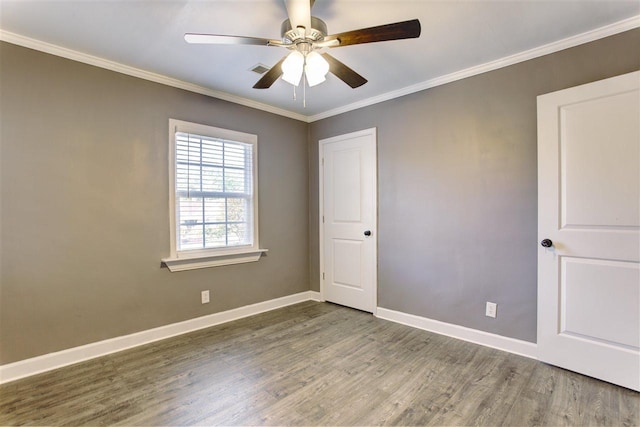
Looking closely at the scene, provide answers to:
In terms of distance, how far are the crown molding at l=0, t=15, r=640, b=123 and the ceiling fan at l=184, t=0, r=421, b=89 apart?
4.35 ft

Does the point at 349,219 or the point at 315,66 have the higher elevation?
the point at 315,66

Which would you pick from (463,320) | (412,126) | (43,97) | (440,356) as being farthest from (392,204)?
(43,97)

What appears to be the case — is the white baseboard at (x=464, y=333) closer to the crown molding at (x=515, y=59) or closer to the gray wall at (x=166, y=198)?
the gray wall at (x=166, y=198)

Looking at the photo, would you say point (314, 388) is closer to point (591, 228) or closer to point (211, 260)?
point (211, 260)

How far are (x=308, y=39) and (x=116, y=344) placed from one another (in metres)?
2.78

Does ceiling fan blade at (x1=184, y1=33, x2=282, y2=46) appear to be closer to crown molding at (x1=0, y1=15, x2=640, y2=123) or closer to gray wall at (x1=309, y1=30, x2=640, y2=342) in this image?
crown molding at (x1=0, y1=15, x2=640, y2=123)

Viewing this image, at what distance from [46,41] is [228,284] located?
8.14ft

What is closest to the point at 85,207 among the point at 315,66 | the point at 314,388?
the point at 315,66

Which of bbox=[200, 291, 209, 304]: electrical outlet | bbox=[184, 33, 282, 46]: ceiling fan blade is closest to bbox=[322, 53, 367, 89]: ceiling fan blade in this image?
bbox=[184, 33, 282, 46]: ceiling fan blade

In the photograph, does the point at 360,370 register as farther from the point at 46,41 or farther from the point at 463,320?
the point at 46,41

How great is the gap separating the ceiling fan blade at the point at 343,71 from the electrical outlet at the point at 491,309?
2.12 m

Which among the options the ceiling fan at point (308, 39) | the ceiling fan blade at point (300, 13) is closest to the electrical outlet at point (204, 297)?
the ceiling fan at point (308, 39)

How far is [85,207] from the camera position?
2.46m

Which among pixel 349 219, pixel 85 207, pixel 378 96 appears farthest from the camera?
pixel 349 219
